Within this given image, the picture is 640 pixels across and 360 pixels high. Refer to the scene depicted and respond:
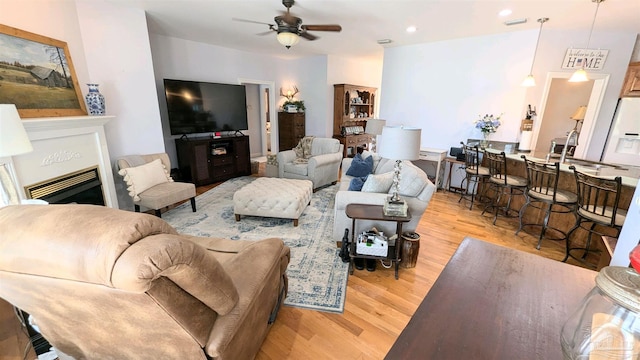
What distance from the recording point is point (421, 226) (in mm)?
3342

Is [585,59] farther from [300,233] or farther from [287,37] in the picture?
[300,233]

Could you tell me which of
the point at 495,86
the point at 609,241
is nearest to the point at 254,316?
the point at 609,241

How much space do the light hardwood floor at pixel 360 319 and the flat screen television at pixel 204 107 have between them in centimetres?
353

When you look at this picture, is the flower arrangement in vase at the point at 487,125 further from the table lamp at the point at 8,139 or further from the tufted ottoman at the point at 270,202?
the table lamp at the point at 8,139

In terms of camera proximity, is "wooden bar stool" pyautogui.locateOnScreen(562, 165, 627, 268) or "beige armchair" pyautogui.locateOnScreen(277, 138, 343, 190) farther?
"beige armchair" pyautogui.locateOnScreen(277, 138, 343, 190)

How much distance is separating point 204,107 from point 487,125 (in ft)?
16.0

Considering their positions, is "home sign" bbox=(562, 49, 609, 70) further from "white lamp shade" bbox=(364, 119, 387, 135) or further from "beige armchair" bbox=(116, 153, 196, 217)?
"beige armchair" bbox=(116, 153, 196, 217)

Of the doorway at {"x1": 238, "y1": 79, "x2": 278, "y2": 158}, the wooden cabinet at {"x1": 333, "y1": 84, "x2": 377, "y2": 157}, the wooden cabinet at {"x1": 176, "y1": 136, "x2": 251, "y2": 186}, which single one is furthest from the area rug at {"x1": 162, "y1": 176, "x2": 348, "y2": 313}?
the doorway at {"x1": 238, "y1": 79, "x2": 278, "y2": 158}

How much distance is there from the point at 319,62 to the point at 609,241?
5760 millimetres

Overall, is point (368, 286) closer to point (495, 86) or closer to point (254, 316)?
point (254, 316)

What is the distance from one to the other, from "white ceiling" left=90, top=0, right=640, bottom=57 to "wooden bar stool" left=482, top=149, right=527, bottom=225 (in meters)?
1.76

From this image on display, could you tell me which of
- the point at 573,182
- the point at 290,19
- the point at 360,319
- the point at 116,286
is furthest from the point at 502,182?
the point at 116,286

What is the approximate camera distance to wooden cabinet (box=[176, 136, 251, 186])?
461 cm

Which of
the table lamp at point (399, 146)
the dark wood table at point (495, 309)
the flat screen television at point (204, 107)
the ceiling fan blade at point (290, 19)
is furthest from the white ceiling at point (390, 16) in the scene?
the dark wood table at point (495, 309)
